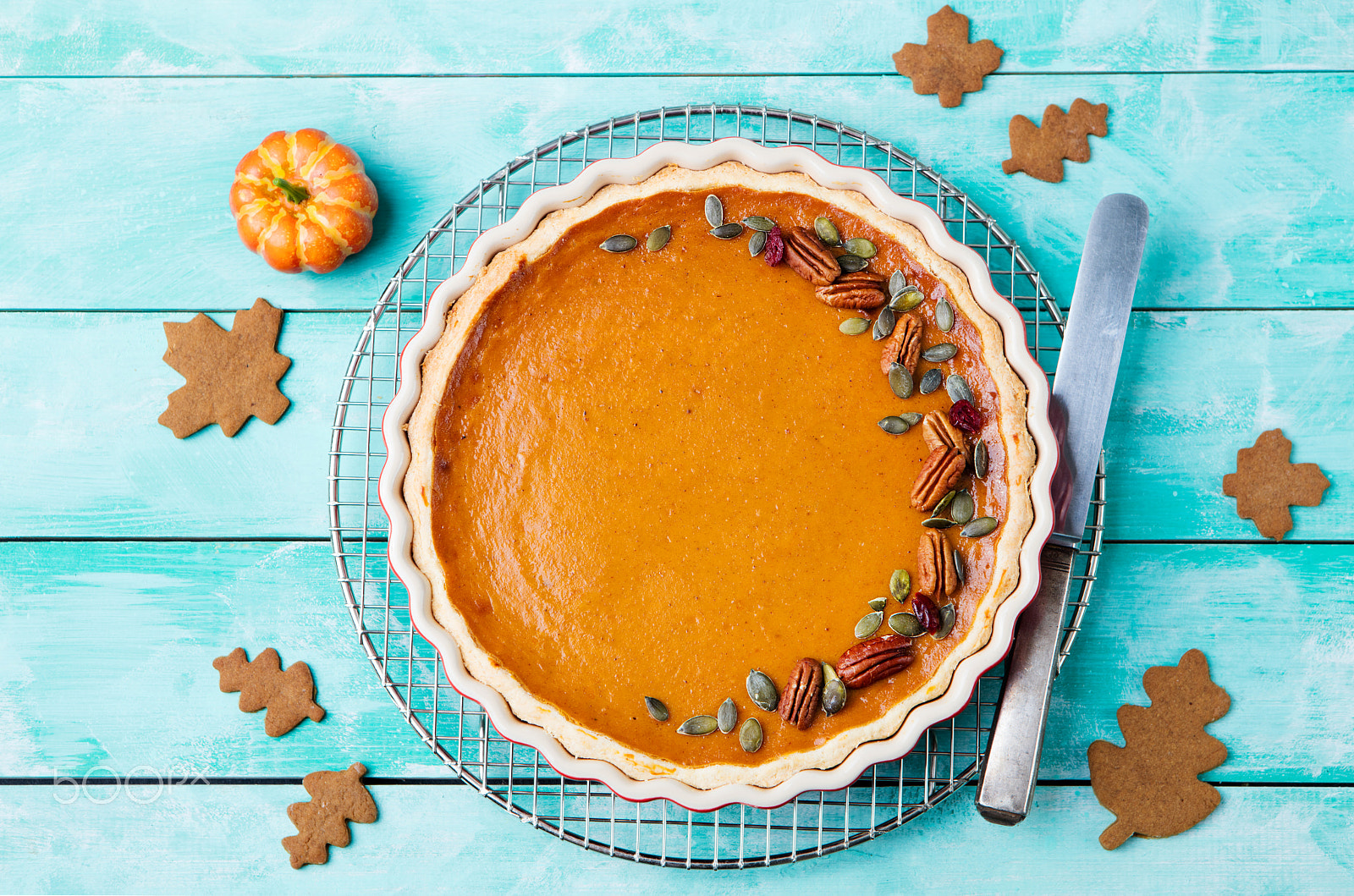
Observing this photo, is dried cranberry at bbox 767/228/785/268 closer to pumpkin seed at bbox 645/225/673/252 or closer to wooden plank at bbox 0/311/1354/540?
pumpkin seed at bbox 645/225/673/252

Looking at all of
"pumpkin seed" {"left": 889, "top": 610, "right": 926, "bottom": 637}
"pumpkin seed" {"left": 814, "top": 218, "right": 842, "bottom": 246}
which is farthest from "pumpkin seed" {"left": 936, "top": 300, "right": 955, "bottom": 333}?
"pumpkin seed" {"left": 889, "top": 610, "right": 926, "bottom": 637}

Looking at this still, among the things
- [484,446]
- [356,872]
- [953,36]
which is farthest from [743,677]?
[953,36]

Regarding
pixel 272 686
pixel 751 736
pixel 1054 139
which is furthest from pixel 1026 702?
pixel 272 686

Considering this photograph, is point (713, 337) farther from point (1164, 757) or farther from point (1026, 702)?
point (1164, 757)

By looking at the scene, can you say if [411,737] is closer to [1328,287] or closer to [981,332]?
[981,332]

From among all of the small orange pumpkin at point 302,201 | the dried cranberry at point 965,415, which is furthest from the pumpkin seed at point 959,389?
the small orange pumpkin at point 302,201

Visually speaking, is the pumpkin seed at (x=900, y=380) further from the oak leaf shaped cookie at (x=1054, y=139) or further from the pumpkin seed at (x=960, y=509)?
the oak leaf shaped cookie at (x=1054, y=139)

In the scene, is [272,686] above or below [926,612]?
below
